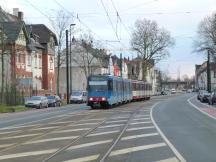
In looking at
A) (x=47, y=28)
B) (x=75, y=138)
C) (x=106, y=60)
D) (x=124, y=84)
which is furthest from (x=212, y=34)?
(x=75, y=138)

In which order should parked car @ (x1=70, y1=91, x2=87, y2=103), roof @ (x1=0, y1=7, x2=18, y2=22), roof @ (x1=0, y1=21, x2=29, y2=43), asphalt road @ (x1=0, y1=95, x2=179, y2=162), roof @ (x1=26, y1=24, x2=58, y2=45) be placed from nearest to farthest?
asphalt road @ (x1=0, y1=95, x2=179, y2=162)
roof @ (x1=0, y1=21, x2=29, y2=43)
roof @ (x1=0, y1=7, x2=18, y2=22)
parked car @ (x1=70, y1=91, x2=87, y2=103)
roof @ (x1=26, y1=24, x2=58, y2=45)

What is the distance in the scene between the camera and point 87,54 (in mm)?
110812

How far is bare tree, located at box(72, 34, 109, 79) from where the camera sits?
10706cm

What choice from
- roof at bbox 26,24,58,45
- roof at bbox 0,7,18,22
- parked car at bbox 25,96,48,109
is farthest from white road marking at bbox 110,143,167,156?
roof at bbox 26,24,58,45

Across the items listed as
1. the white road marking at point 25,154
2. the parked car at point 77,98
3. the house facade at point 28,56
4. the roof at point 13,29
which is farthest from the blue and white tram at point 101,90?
the white road marking at point 25,154

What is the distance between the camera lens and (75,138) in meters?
20.3

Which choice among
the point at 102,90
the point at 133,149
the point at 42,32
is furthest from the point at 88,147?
the point at 42,32

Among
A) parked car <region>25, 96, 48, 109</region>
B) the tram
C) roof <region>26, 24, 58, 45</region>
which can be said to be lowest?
parked car <region>25, 96, 48, 109</region>

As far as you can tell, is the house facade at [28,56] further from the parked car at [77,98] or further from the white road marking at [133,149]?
the white road marking at [133,149]

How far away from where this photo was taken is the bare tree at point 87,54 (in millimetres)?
107062

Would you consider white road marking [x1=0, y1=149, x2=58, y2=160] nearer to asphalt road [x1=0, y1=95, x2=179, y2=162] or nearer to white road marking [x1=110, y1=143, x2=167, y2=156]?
asphalt road [x1=0, y1=95, x2=179, y2=162]

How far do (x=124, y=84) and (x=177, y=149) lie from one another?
45.5 meters

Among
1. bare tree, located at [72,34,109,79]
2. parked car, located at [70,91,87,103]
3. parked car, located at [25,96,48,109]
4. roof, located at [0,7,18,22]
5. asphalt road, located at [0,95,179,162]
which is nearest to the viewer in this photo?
asphalt road, located at [0,95,179,162]

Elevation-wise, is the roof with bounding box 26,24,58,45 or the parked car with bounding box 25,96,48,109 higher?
the roof with bounding box 26,24,58,45
